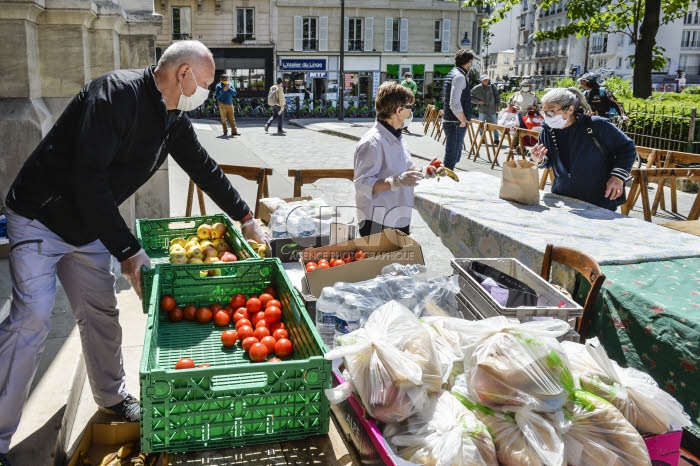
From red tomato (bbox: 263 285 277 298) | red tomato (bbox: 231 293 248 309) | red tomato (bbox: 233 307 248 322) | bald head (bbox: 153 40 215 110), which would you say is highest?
bald head (bbox: 153 40 215 110)

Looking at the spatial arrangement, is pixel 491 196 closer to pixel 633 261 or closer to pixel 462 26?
pixel 633 261

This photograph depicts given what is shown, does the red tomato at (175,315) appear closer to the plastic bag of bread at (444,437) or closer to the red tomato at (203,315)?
the red tomato at (203,315)

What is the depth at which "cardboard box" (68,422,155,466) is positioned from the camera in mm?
2846

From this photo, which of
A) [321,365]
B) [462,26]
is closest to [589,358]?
[321,365]

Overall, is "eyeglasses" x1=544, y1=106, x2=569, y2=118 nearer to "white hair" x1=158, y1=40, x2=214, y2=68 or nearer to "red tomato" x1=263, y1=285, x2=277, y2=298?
"red tomato" x1=263, y1=285, x2=277, y2=298

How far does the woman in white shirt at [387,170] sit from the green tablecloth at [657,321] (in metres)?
1.47

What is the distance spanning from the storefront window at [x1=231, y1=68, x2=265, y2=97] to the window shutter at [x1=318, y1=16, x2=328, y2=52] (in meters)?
4.20

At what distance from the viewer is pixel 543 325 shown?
7.03 ft

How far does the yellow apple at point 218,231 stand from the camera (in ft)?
14.5

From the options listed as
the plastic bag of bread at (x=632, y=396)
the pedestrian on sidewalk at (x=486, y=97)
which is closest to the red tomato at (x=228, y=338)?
the plastic bag of bread at (x=632, y=396)

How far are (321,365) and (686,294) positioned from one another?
74.4 inches

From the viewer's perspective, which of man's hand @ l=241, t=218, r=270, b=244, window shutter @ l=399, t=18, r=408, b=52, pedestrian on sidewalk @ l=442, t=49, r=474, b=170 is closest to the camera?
man's hand @ l=241, t=218, r=270, b=244

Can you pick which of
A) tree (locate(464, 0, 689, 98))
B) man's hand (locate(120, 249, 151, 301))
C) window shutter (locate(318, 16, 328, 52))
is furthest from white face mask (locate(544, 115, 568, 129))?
window shutter (locate(318, 16, 328, 52))

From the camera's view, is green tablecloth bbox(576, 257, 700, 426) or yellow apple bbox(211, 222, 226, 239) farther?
yellow apple bbox(211, 222, 226, 239)
